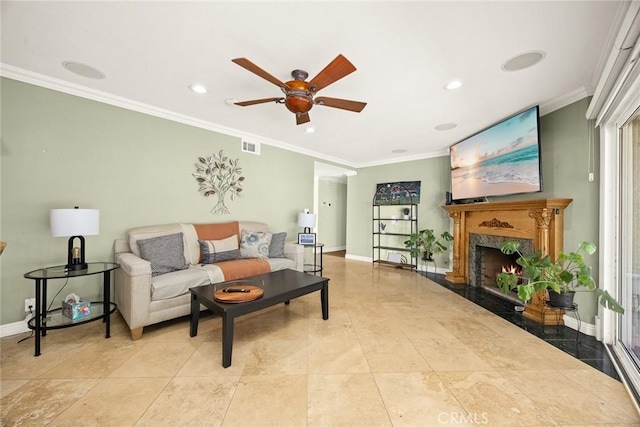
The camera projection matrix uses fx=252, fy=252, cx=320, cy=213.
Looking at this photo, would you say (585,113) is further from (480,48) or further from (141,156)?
(141,156)

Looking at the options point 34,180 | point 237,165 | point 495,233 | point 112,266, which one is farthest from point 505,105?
point 34,180

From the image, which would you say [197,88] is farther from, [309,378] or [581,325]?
[581,325]

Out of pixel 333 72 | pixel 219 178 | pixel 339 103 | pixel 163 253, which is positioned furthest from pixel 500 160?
pixel 163 253

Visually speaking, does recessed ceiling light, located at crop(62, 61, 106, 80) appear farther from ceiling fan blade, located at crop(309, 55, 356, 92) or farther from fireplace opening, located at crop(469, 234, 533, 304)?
fireplace opening, located at crop(469, 234, 533, 304)

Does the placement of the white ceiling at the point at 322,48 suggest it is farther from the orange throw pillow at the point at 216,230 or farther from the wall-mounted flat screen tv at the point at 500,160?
the orange throw pillow at the point at 216,230

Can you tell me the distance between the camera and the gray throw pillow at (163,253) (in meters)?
2.63

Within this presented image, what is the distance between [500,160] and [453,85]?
4.89ft

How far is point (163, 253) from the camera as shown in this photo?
8.91 feet

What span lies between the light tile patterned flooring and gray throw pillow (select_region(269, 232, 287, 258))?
1.15 metres

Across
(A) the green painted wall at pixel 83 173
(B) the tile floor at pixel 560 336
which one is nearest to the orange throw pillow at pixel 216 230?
(A) the green painted wall at pixel 83 173

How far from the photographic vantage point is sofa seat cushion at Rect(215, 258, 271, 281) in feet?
9.64

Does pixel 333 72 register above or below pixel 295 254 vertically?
above

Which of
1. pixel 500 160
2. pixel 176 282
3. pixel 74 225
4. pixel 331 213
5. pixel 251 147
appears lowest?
pixel 176 282

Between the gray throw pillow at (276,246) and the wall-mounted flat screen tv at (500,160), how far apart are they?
9.91ft
